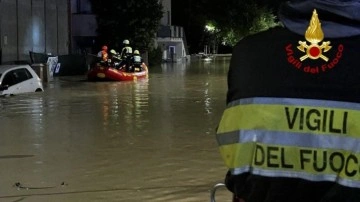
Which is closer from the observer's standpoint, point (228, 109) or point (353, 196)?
point (353, 196)

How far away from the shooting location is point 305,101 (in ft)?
6.56

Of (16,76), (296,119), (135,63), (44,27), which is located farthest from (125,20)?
(296,119)

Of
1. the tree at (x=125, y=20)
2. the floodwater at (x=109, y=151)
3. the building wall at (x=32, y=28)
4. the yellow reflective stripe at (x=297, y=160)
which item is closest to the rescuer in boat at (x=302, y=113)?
the yellow reflective stripe at (x=297, y=160)

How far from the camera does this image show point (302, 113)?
A: 6.56 feet

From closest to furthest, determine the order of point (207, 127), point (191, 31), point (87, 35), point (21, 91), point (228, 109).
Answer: point (228, 109) → point (207, 127) → point (21, 91) → point (87, 35) → point (191, 31)

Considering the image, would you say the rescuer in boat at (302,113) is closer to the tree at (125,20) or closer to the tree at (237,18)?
the tree at (125,20)

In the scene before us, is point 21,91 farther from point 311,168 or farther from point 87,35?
point 87,35

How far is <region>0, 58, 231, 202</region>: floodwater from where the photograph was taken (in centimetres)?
753

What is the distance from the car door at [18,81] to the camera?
71.9 feet

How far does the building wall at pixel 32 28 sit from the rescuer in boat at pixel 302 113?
31.3 metres

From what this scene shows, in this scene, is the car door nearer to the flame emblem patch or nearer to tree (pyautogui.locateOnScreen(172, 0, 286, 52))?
the flame emblem patch

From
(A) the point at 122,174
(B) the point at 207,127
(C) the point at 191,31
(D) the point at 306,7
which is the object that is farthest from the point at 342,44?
(C) the point at 191,31

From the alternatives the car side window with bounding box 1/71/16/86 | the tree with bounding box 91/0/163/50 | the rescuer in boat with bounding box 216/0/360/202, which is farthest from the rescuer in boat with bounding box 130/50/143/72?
the rescuer in boat with bounding box 216/0/360/202

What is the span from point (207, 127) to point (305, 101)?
1155cm
